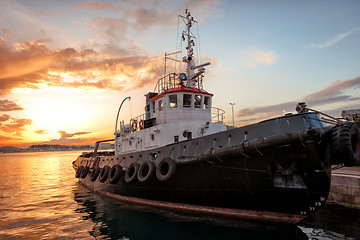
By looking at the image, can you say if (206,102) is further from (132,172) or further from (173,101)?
(132,172)

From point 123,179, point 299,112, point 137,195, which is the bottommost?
point 137,195

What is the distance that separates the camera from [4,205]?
11.5m

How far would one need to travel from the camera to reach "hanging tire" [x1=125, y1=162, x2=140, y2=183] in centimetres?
934

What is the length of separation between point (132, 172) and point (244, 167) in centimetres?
539

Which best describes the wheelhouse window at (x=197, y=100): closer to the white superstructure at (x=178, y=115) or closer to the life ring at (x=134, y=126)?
the white superstructure at (x=178, y=115)

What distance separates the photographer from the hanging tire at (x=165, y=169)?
783 cm

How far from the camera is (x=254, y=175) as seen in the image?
6.63 m

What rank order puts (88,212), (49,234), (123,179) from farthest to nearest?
(123,179), (88,212), (49,234)

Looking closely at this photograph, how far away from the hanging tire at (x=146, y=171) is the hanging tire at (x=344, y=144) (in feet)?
20.1

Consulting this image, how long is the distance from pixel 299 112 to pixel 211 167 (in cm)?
330

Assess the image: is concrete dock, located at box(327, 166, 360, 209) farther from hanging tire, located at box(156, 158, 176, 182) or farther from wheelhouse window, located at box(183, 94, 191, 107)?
wheelhouse window, located at box(183, 94, 191, 107)

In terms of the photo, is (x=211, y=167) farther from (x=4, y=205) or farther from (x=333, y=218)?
(x=4, y=205)

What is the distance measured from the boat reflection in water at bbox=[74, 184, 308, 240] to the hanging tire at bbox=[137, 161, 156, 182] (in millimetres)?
1425

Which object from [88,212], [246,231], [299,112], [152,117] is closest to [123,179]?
[88,212]
